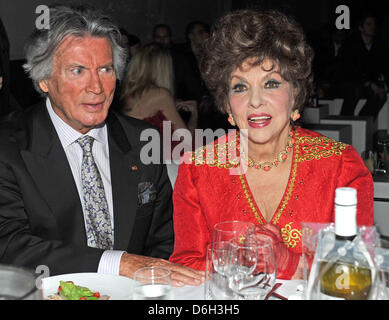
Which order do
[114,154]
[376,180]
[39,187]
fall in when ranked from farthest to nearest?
[376,180] → [114,154] → [39,187]

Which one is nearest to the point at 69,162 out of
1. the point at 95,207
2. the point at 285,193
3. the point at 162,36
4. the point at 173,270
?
the point at 95,207

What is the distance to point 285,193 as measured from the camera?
2.05m

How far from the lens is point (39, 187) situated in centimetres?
203

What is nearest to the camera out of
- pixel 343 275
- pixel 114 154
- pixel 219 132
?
pixel 343 275

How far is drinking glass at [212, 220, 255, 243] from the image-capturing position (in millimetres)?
1380

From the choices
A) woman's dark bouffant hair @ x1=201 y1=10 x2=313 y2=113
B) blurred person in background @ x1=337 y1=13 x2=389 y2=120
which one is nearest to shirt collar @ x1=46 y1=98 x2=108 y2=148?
woman's dark bouffant hair @ x1=201 y1=10 x2=313 y2=113

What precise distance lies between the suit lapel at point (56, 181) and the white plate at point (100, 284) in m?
0.57

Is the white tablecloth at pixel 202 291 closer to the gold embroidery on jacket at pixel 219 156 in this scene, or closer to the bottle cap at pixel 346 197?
the bottle cap at pixel 346 197

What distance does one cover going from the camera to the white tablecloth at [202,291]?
1.43m

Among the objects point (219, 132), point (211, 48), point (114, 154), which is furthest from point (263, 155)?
point (219, 132)

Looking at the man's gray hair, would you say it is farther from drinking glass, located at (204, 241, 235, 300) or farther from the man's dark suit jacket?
drinking glass, located at (204, 241, 235, 300)

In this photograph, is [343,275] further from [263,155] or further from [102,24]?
[102,24]

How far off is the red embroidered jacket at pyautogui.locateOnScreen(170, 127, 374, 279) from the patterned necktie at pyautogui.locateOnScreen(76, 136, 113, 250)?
30 centimetres
